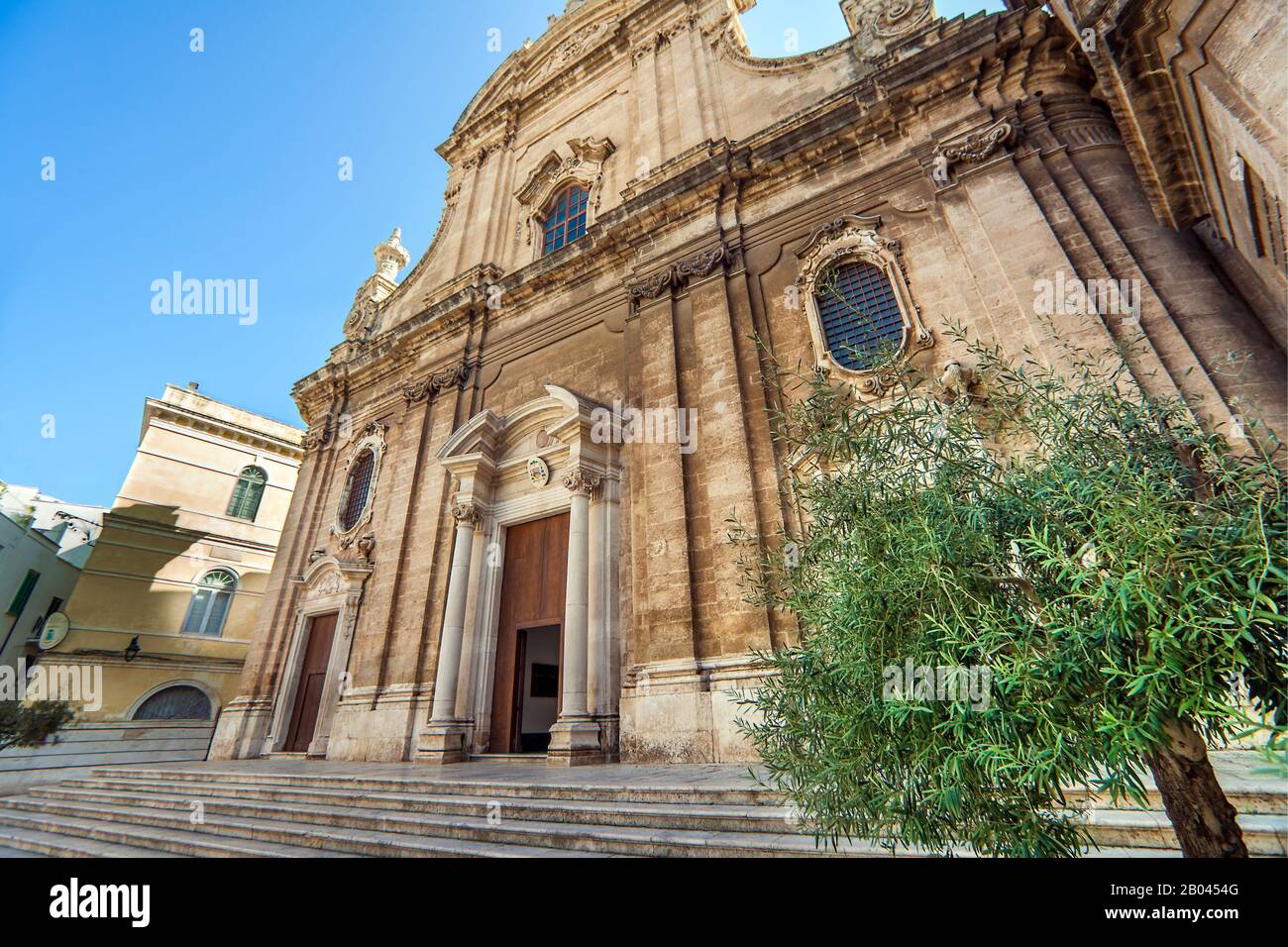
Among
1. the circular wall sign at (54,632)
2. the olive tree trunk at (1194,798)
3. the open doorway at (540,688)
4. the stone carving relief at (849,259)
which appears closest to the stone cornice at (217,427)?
the circular wall sign at (54,632)

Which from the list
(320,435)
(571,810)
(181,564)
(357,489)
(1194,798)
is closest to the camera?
(1194,798)

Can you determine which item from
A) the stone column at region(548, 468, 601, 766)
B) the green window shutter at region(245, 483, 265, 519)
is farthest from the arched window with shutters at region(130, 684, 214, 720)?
the stone column at region(548, 468, 601, 766)

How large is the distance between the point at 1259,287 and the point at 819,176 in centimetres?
584

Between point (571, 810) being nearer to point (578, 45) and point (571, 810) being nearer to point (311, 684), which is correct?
point (311, 684)

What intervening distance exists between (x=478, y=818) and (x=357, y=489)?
11.0 meters

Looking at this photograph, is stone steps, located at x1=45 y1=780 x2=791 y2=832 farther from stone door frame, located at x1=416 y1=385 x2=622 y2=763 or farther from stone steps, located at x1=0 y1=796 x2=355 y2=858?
stone door frame, located at x1=416 y1=385 x2=622 y2=763

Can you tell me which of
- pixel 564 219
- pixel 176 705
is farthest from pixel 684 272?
pixel 176 705

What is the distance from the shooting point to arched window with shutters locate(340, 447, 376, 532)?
13.2 m

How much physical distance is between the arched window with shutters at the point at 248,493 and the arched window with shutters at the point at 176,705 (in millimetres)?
5583

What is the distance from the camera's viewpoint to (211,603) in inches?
696

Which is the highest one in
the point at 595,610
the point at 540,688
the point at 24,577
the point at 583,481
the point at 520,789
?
the point at 24,577

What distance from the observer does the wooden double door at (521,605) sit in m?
9.14

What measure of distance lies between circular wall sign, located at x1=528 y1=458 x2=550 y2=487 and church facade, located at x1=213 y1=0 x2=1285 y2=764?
0.10 m

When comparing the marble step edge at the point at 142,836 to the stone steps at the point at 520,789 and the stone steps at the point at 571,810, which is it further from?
the stone steps at the point at 520,789
